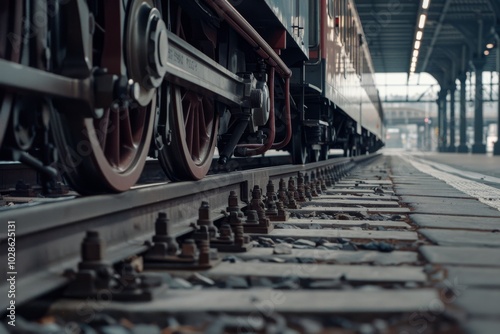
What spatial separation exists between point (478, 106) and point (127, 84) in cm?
3755

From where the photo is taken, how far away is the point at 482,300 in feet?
5.75

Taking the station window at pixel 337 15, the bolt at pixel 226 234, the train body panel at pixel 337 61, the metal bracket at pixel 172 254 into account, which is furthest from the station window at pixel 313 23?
the metal bracket at pixel 172 254

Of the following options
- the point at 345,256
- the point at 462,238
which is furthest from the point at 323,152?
the point at 345,256

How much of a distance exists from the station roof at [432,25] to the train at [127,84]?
1963cm

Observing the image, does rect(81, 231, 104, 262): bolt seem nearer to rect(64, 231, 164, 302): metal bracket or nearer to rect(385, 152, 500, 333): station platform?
rect(64, 231, 164, 302): metal bracket

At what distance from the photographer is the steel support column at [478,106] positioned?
34.6 metres

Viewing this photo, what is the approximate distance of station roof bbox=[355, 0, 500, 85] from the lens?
94.8 ft

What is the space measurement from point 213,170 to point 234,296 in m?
5.87

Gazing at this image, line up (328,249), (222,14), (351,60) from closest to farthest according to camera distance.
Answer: (328,249) → (222,14) → (351,60)

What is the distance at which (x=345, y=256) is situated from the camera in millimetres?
2648

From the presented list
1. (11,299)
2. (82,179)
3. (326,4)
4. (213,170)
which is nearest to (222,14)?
(82,179)

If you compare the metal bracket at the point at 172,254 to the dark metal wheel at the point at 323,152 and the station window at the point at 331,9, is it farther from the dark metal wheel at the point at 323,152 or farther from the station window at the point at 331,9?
the dark metal wheel at the point at 323,152

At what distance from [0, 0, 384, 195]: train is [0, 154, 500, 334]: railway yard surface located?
0.26m

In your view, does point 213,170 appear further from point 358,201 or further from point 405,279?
point 405,279
